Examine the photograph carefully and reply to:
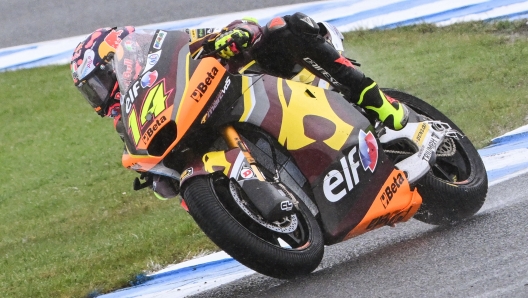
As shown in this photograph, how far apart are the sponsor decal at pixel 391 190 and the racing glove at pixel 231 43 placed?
1126mm

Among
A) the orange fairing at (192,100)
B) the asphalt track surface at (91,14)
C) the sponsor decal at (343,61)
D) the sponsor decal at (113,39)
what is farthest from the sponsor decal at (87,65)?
the asphalt track surface at (91,14)

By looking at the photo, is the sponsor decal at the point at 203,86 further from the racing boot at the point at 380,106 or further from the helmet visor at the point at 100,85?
the racing boot at the point at 380,106

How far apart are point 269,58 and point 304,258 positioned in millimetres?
1291

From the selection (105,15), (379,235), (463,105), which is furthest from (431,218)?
(105,15)

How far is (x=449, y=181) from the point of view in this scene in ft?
17.6

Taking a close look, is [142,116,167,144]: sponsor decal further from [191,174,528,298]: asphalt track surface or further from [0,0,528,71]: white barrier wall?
[0,0,528,71]: white barrier wall

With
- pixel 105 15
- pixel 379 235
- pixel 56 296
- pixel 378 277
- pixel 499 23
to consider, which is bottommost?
pixel 105 15

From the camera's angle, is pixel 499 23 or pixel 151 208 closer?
pixel 151 208

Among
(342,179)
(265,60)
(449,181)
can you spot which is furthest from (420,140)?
(265,60)

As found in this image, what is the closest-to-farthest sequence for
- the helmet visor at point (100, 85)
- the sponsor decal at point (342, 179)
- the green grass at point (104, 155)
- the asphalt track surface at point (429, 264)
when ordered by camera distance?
1. the asphalt track surface at point (429, 264)
2. the sponsor decal at point (342, 179)
3. the helmet visor at point (100, 85)
4. the green grass at point (104, 155)

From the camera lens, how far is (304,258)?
417cm

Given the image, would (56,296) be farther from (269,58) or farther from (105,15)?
(105,15)

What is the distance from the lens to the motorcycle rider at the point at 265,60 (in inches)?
182

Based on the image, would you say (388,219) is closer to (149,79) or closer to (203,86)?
(203,86)
